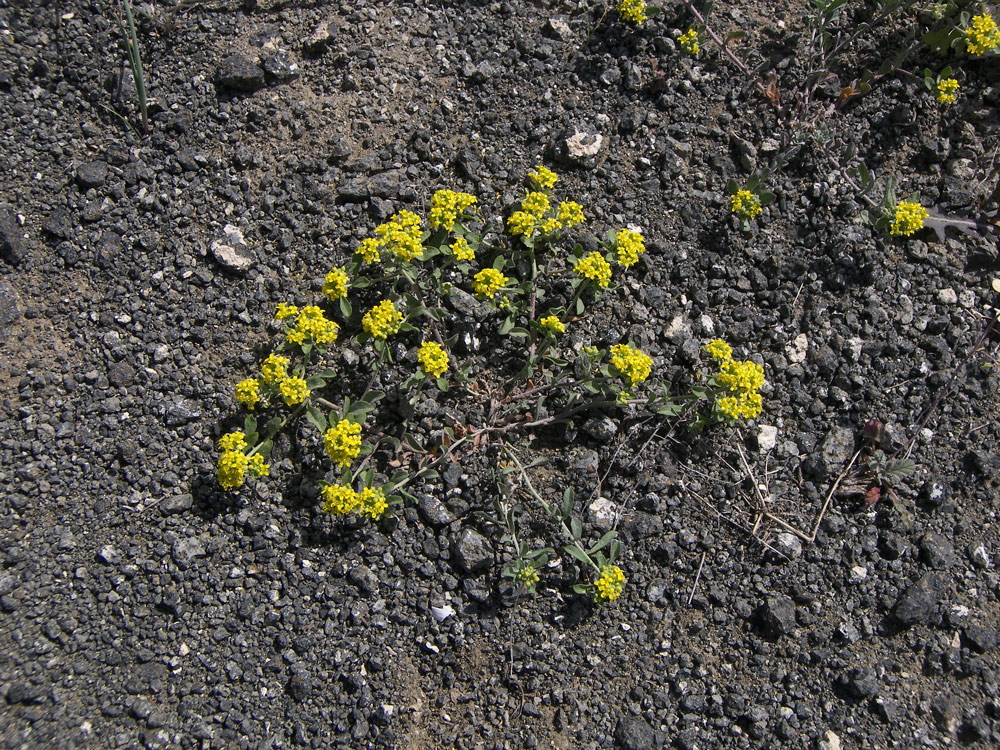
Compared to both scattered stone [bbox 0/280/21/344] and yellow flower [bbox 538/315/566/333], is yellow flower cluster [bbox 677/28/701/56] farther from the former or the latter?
scattered stone [bbox 0/280/21/344]

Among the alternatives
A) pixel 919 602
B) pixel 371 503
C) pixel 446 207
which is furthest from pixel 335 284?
pixel 919 602

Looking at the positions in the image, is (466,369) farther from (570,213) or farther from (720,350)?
(720,350)

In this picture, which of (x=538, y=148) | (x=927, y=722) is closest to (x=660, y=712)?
(x=927, y=722)

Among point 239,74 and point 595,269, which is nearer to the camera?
point 595,269

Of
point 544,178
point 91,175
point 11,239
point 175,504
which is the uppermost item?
point 544,178

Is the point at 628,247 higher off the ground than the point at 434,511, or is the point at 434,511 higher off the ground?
the point at 628,247

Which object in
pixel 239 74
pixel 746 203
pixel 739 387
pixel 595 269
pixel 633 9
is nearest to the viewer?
pixel 739 387

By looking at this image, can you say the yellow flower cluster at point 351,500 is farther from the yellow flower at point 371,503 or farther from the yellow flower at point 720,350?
the yellow flower at point 720,350
